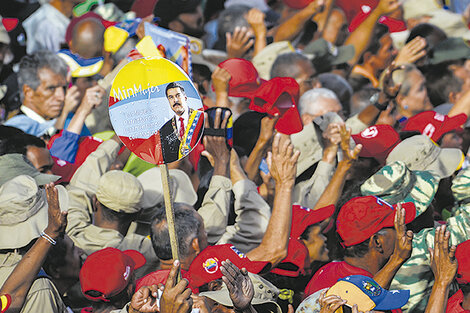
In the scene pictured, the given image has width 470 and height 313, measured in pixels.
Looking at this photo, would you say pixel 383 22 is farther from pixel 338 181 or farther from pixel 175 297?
pixel 175 297

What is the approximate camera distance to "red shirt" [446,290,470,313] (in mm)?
4020

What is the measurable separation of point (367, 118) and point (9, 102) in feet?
10.0

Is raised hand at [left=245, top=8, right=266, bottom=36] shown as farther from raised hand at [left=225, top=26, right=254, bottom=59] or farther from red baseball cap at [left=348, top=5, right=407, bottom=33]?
red baseball cap at [left=348, top=5, right=407, bottom=33]

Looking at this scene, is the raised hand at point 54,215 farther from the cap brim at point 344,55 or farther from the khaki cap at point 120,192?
the cap brim at point 344,55

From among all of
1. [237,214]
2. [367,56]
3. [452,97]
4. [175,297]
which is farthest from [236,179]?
[367,56]

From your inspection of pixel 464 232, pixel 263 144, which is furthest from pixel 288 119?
pixel 464 232

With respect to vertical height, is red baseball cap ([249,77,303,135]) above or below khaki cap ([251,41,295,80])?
above

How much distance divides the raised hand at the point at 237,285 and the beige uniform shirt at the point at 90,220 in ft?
4.77

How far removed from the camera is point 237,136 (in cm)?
574

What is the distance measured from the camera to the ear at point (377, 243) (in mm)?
4223

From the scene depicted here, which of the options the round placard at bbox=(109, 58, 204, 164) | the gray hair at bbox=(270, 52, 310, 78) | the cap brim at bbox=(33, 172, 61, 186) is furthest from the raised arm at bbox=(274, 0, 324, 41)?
the round placard at bbox=(109, 58, 204, 164)

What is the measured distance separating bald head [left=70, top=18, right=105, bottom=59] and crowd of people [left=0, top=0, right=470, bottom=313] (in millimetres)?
→ 13

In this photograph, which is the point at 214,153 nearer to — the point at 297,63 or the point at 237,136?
the point at 237,136

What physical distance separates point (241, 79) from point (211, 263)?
6.46ft
